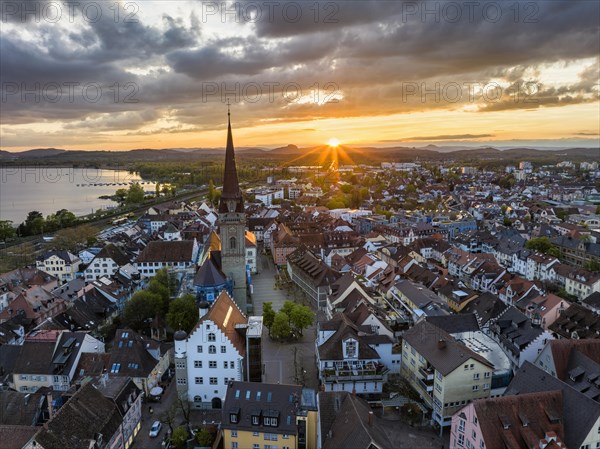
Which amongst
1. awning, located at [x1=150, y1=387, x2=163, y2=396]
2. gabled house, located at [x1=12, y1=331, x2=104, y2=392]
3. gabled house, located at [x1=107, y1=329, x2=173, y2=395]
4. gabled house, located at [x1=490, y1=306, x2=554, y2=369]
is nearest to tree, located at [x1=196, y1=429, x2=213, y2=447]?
awning, located at [x1=150, y1=387, x2=163, y2=396]

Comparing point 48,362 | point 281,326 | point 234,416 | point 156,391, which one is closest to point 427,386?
point 234,416

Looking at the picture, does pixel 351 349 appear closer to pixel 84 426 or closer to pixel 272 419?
pixel 272 419

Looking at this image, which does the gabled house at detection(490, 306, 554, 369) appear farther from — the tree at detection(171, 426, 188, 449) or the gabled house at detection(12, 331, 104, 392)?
the gabled house at detection(12, 331, 104, 392)

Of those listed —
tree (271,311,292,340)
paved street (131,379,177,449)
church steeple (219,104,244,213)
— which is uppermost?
church steeple (219,104,244,213)

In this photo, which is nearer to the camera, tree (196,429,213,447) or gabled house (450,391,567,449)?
gabled house (450,391,567,449)

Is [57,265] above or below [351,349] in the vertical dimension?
above

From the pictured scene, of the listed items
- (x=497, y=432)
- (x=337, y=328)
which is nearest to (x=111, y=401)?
(x=337, y=328)

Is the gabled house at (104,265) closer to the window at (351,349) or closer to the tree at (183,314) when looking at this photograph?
the tree at (183,314)
